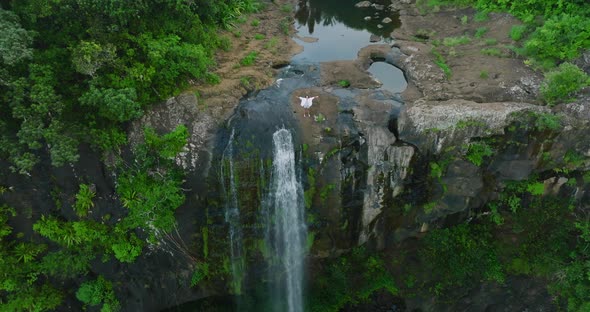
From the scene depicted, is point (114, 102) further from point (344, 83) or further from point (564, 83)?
point (564, 83)

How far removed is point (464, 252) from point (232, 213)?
28.9ft

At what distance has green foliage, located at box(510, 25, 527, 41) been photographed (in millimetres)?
17516

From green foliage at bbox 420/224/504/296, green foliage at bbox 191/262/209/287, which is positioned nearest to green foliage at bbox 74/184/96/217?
green foliage at bbox 191/262/209/287

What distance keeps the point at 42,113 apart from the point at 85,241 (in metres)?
4.96

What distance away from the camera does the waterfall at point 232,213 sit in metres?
13.3

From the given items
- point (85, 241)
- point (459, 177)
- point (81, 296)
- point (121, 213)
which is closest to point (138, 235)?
point (121, 213)

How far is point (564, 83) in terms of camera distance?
13.9 meters

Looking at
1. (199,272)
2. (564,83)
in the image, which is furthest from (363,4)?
(199,272)

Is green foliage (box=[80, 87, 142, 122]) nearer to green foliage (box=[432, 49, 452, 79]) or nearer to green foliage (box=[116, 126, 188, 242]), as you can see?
green foliage (box=[116, 126, 188, 242])

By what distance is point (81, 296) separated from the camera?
15.3m

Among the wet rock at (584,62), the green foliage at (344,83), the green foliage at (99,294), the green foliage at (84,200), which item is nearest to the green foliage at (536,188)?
the wet rock at (584,62)

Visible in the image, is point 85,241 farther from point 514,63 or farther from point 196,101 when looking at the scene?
point 514,63

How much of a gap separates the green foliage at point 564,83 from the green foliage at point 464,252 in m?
5.25

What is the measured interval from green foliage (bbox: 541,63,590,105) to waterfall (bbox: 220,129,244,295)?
10625 mm
